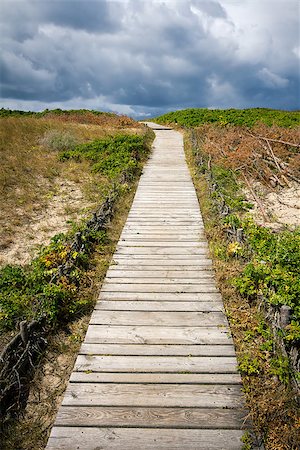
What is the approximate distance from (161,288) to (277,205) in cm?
617

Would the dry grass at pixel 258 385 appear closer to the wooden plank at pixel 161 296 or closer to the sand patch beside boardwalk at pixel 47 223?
the wooden plank at pixel 161 296

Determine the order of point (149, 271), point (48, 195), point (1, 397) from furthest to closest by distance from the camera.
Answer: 1. point (48, 195)
2. point (149, 271)
3. point (1, 397)

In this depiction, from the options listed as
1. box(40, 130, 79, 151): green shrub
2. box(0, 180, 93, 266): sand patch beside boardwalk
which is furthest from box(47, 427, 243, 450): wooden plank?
box(40, 130, 79, 151): green shrub

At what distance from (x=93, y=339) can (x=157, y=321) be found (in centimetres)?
95

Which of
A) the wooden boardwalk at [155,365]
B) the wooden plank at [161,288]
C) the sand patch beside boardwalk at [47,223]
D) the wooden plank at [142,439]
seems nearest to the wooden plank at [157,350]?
the wooden boardwalk at [155,365]

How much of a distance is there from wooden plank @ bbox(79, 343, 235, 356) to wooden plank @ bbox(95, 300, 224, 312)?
0.80 m

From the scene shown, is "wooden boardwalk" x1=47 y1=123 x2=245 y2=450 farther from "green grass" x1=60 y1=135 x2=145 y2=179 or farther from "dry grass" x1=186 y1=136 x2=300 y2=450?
"green grass" x1=60 y1=135 x2=145 y2=179

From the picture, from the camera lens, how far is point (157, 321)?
4.92 metres

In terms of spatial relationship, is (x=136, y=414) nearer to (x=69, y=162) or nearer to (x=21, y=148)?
(x=69, y=162)

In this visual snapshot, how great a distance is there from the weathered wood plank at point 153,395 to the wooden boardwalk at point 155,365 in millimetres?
11

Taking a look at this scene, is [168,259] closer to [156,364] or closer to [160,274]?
[160,274]

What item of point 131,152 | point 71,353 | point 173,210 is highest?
point 131,152

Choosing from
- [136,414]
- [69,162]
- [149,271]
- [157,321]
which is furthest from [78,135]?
[136,414]

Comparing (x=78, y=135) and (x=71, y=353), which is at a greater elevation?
(x=78, y=135)
